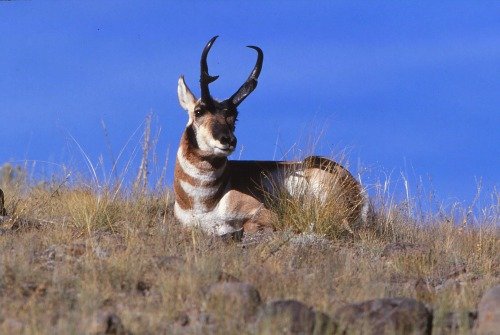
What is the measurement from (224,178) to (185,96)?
4.14ft

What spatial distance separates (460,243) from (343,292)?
4.85 metres

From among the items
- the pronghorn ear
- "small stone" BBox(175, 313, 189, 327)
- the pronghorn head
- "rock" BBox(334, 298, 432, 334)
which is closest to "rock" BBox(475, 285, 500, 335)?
"rock" BBox(334, 298, 432, 334)

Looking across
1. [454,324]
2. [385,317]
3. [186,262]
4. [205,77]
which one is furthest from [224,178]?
[385,317]

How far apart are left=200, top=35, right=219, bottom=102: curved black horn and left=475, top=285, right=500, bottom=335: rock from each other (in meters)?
6.00

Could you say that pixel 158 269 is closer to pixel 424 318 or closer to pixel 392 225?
pixel 424 318

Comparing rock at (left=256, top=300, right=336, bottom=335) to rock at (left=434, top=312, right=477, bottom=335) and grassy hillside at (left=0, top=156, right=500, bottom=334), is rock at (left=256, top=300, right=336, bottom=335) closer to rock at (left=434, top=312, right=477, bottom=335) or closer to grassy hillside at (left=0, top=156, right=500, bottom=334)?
grassy hillside at (left=0, top=156, right=500, bottom=334)

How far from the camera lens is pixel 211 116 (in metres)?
12.6

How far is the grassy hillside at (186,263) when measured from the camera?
23.3 feet

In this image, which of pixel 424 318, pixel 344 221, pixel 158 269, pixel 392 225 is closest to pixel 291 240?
pixel 344 221

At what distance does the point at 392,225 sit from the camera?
13.1 m

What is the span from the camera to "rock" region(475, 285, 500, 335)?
689cm

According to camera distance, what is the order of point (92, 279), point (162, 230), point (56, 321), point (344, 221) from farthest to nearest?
point (344, 221) → point (162, 230) → point (92, 279) → point (56, 321)

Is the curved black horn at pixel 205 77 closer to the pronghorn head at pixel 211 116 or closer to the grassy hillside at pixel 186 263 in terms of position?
the pronghorn head at pixel 211 116

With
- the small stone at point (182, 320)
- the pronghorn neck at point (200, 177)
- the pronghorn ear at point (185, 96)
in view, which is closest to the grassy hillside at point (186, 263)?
the small stone at point (182, 320)
